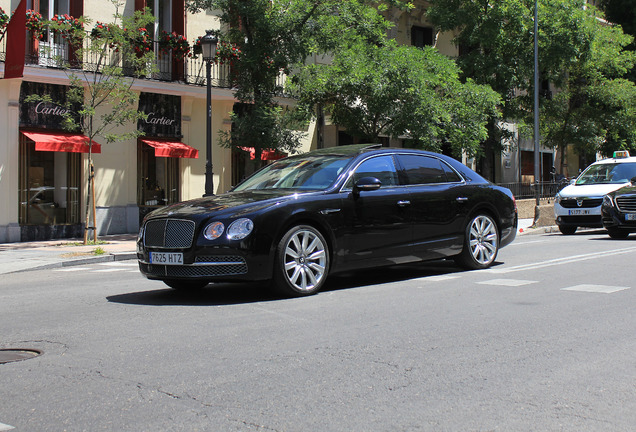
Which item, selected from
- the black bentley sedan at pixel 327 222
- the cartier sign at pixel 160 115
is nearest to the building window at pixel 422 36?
the cartier sign at pixel 160 115

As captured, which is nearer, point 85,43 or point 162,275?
point 162,275

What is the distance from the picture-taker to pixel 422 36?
32.2 meters

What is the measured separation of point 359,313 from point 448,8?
80.1 ft

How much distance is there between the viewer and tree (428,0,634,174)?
27000mm

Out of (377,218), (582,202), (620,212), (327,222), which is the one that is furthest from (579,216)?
(327,222)

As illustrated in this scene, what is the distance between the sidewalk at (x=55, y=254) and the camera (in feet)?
43.5

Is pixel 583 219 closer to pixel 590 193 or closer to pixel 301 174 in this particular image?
pixel 590 193

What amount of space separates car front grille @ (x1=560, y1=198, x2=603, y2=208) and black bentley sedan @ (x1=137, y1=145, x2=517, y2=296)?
852 cm

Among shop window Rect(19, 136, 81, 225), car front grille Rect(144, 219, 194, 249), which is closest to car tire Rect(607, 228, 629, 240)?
car front grille Rect(144, 219, 194, 249)

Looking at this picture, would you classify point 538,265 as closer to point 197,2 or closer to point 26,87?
point 197,2

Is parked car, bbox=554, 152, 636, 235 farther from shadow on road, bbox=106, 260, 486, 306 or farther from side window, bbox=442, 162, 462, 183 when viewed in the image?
side window, bbox=442, 162, 462, 183

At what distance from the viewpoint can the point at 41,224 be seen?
20281 millimetres

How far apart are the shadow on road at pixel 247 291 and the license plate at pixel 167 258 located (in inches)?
16.6

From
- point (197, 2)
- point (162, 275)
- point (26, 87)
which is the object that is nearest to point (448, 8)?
point (197, 2)
